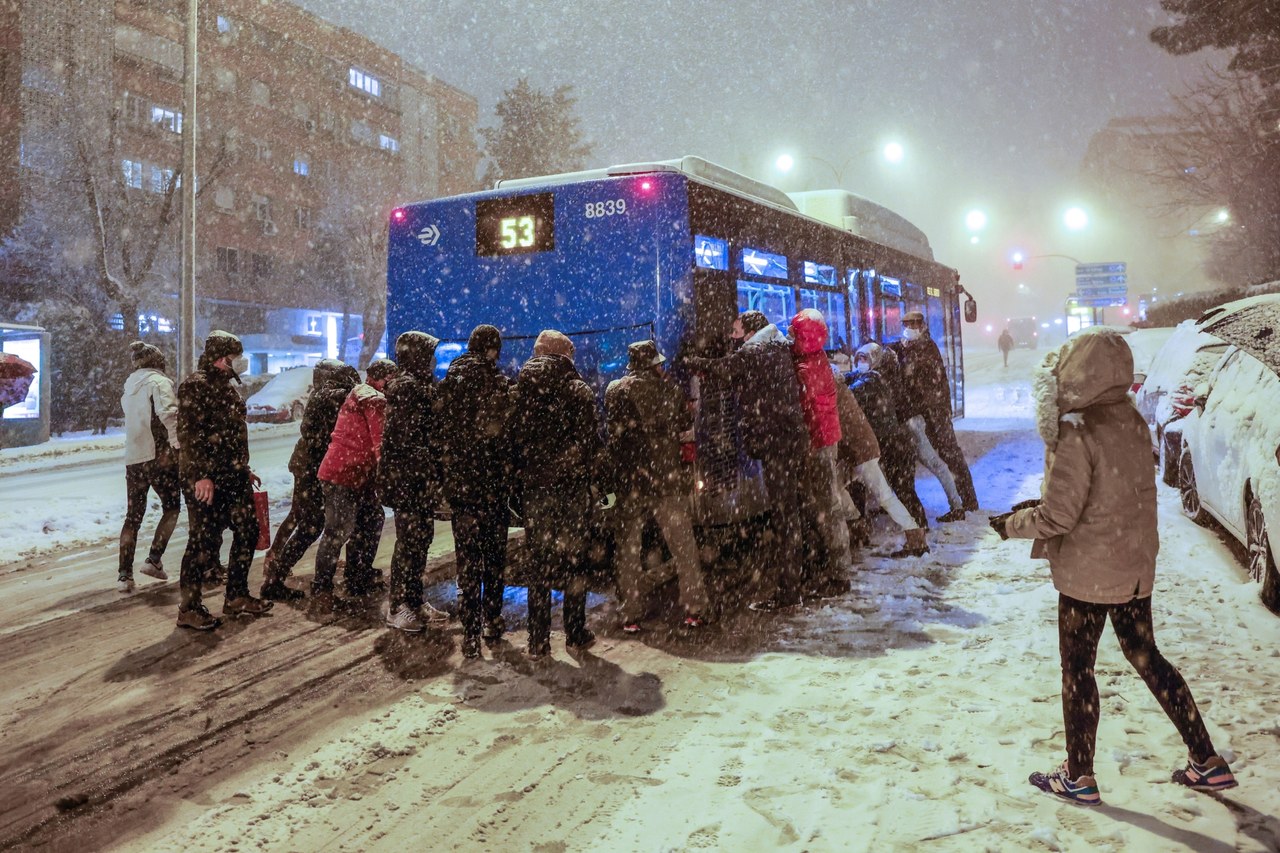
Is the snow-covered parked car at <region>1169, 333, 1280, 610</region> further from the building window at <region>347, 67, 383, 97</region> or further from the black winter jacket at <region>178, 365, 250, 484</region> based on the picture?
the building window at <region>347, 67, 383, 97</region>

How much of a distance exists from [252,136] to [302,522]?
1649 inches

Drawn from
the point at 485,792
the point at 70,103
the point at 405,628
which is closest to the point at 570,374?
the point at 405,628

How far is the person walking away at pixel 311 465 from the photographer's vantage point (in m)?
6.88

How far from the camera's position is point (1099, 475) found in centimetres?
340

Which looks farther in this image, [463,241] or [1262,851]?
[463,241]

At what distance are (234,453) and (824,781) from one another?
14.4ft

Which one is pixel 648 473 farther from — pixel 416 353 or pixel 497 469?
pixel 416 353

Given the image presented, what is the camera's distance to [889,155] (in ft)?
80.0

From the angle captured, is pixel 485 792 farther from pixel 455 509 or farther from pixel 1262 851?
pixel 1262 851

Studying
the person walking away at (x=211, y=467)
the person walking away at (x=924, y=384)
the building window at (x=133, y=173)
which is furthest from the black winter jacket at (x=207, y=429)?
the building window at (x=133, y=173)

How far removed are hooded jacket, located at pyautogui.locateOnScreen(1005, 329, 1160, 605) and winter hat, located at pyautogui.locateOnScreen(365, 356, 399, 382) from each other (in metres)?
4.75

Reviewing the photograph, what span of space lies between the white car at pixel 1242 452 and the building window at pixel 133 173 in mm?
38777

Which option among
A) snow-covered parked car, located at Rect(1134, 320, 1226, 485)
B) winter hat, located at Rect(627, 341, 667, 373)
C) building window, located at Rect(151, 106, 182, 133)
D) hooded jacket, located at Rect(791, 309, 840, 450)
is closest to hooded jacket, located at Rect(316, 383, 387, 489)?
winter hat, located at Rect(627, 341, 667, 373)

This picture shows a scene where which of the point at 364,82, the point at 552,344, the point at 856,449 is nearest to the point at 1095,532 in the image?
the point at 552,344
